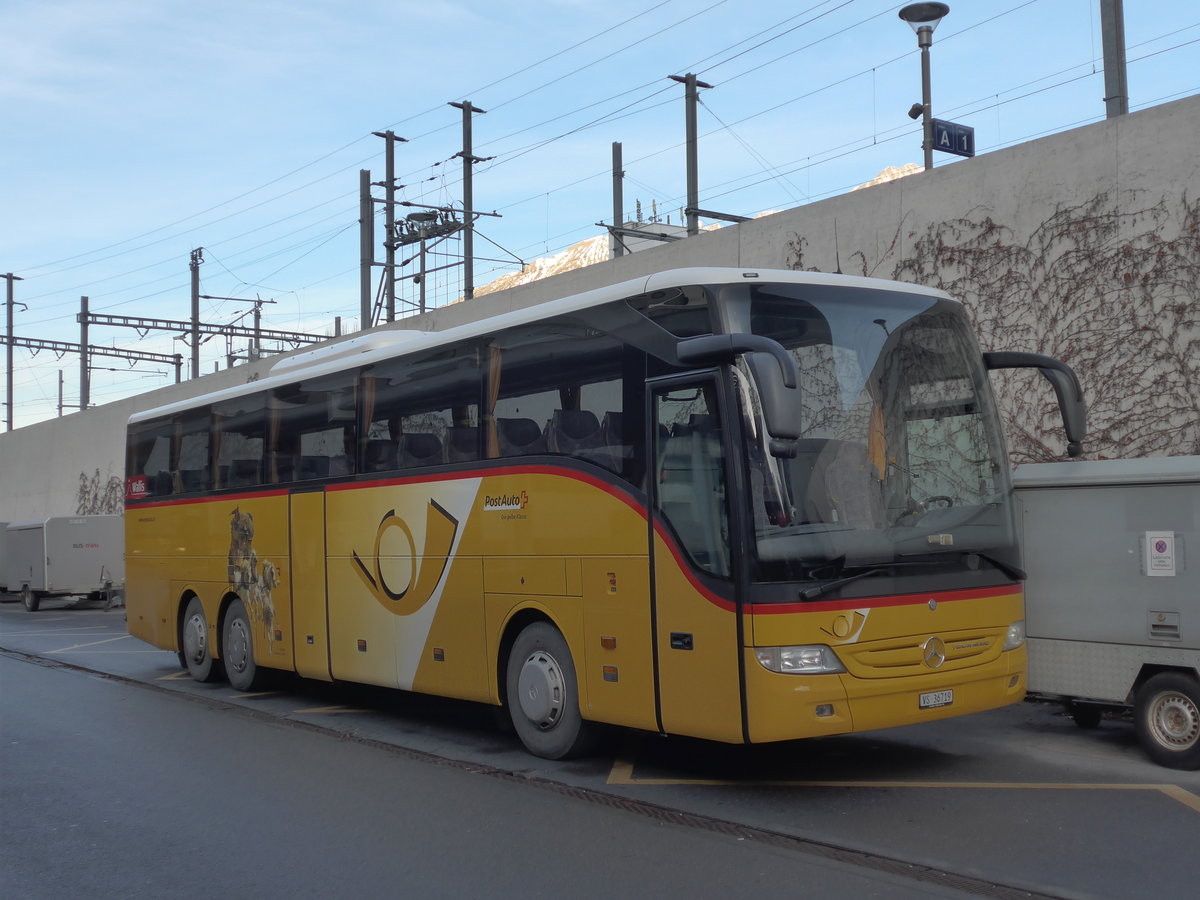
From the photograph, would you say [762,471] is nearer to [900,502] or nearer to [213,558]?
[900,502]

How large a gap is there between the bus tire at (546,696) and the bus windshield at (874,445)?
2.11 metres

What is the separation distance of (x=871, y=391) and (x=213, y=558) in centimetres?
853

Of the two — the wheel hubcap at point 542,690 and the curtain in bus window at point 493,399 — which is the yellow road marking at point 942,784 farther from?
the curtain in bus window at point 493,399

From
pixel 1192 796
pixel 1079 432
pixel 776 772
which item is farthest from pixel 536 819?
pixel 1079 432

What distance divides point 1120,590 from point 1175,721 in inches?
37.0

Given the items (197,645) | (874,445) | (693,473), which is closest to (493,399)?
(693,473)

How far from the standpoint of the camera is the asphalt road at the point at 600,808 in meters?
5.97

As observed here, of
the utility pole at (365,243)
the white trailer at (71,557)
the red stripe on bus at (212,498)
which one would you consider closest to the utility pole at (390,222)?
the utility pole at (365,243)

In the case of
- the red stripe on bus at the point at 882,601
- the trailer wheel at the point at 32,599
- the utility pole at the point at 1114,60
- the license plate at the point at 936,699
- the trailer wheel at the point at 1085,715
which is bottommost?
the trailer wheel at the point at 32,599

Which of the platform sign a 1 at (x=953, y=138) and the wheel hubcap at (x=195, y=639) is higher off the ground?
the platform sign a 1 at (x=953, y=138)

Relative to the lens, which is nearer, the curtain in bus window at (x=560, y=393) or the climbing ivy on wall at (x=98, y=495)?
the curtain in bus window at (x=560, y=393)

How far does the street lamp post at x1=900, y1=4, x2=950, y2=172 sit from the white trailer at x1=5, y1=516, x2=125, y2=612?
65.9 ft

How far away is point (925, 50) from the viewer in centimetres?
1514

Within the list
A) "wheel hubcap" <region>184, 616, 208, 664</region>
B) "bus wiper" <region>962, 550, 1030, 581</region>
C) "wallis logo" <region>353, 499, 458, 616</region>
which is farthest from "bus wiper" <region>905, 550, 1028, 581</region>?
"wheel hubcap" <region>184, 616, 208, 664</region>
